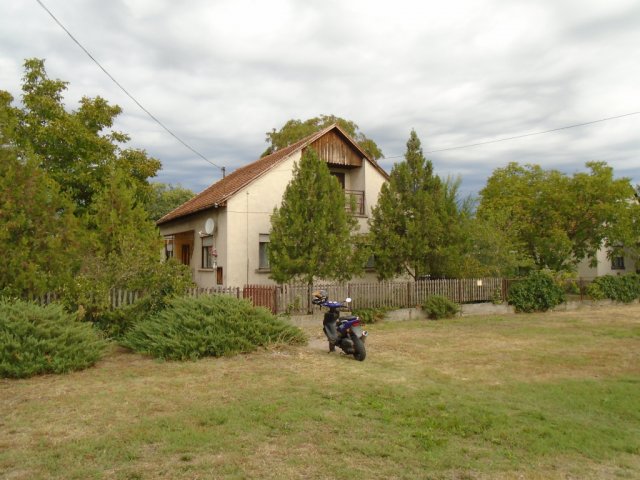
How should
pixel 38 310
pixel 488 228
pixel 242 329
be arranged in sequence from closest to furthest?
pixel 38 310
pixel 242 329
pixel 488 228

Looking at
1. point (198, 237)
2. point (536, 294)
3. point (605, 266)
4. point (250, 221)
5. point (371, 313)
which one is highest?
point (250, 221)

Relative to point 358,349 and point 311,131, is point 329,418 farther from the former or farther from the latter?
point 311,131

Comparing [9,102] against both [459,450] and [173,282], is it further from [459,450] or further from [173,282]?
[459,450]

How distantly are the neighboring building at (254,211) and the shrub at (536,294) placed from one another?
20.8ft

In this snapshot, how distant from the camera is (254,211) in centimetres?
1780

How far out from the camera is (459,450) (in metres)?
4.50

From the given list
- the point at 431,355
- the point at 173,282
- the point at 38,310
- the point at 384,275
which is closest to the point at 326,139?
the point at 384,275

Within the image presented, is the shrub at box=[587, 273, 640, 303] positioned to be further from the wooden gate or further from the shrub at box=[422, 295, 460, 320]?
the wooden gate

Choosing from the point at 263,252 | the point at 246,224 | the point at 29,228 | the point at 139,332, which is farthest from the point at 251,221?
the point at 29,228

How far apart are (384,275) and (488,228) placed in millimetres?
4731

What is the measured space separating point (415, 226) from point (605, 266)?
25.4m

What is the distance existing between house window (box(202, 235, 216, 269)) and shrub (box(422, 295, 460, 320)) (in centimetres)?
835

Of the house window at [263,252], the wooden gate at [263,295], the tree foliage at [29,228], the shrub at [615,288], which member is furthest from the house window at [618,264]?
the tree foliage at [29,228]

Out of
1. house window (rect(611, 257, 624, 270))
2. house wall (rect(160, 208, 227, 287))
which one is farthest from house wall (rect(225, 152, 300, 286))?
house window (rect(611, 257, 624, 270))
